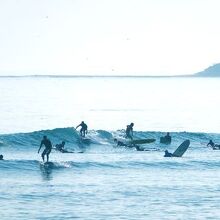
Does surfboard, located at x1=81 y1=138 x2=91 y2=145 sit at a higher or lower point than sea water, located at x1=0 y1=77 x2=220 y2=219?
higher

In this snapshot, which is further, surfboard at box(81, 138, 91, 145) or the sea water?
surfboard at box(81, 138, 91, 145)

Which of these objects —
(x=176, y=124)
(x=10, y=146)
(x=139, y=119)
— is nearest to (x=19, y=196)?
(x=10, y=146)

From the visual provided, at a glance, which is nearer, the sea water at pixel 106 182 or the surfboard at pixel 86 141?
the sea water at pixel 106 182

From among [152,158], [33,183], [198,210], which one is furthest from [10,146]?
[198,210]

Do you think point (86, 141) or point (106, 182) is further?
point (86, 141)

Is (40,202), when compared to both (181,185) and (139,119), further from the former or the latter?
(139,119)

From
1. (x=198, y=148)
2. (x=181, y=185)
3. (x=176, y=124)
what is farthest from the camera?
(x=176, y=124)

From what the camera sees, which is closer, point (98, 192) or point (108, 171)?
point (98, 192)

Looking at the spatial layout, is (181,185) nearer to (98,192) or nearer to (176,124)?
(98,192)

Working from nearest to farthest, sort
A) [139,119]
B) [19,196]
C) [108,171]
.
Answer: [19,196] < [108,171] < [139,119]

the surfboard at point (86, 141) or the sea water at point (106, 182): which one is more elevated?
the surfboard at point (86, 141)

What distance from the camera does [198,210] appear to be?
104 feet

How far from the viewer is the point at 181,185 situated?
39.1m

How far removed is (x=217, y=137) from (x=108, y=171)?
3195cm
